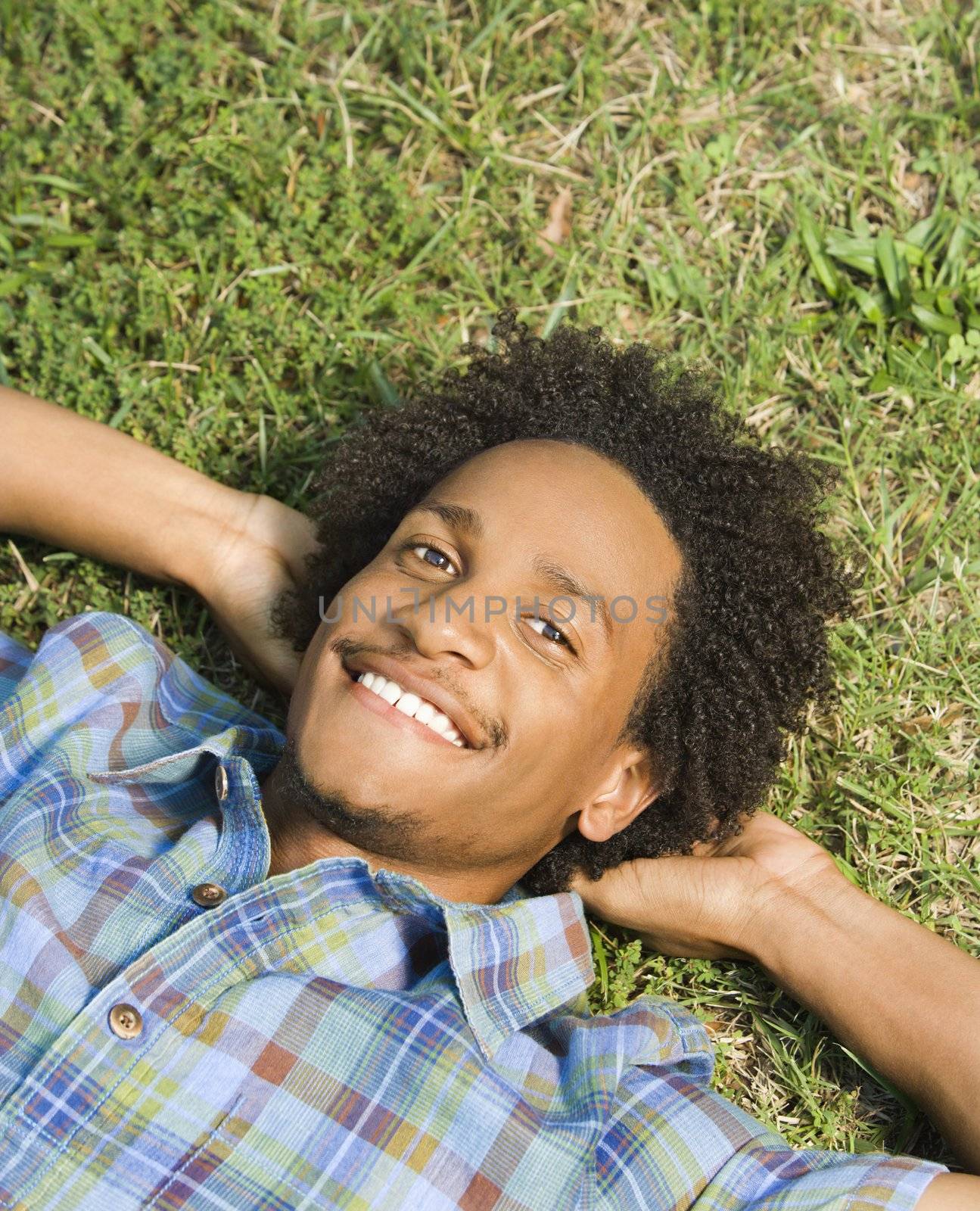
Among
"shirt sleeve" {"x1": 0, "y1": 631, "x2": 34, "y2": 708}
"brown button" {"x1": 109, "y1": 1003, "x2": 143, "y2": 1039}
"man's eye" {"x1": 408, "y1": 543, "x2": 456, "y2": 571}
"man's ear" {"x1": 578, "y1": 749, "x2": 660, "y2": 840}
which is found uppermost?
"man's eye" {"x1": 408, "y1": 543, "x2": 456, "y2": 571}

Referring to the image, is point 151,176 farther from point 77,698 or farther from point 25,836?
point 25,836

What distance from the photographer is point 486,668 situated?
8.71ft

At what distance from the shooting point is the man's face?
2635mm

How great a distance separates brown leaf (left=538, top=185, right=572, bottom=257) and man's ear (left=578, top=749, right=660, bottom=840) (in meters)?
1.93

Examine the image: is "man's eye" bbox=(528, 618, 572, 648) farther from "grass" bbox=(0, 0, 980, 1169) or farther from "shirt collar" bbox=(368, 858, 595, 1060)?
"grass" bbox=(0, 0, 980, 1169)

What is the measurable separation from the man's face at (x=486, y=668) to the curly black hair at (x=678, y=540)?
150mm

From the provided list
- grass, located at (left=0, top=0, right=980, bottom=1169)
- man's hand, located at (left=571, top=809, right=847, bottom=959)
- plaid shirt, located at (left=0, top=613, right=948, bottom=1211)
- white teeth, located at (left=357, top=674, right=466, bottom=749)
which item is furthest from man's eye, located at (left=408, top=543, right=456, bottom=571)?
grass, located at (left=0, top=0, right=980, bottom=1169)

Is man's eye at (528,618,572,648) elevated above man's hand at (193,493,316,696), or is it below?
above

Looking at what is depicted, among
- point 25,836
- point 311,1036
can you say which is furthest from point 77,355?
point 311,1036

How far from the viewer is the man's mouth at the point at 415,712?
8.67 feet

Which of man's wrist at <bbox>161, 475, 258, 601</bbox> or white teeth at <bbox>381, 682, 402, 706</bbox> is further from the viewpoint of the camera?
man's wrist at <bbox>161, 475, 258, 601</bbox>

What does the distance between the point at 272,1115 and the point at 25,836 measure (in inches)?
34.3

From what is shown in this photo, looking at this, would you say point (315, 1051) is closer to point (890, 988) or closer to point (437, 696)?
point (437, 696)

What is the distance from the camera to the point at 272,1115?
2521 millimetres
